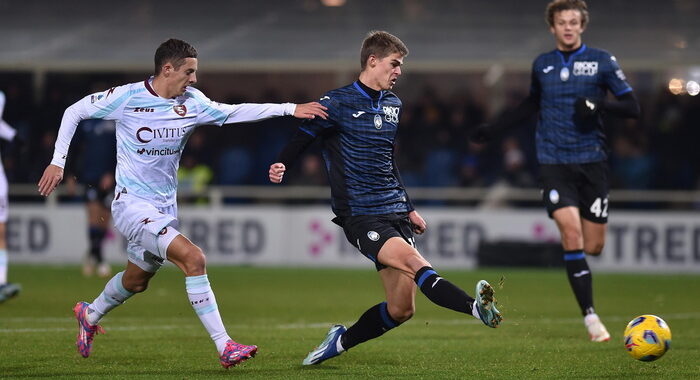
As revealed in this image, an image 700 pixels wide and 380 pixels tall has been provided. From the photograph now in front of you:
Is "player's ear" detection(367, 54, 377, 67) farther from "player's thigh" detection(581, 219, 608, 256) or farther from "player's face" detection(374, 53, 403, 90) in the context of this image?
"player's thigh" detection(581, 219, 608, 256)

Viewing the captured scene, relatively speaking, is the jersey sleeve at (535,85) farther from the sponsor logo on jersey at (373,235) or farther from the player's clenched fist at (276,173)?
the player's clenched fist at (276,173)

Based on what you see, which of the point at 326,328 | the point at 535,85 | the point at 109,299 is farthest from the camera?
the point at 326,328

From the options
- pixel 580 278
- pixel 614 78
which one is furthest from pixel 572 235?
pixel 614 78

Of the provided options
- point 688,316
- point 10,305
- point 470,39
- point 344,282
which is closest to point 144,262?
point 10,305

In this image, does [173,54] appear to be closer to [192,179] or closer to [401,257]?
[401,257]

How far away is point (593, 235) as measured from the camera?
9.77 meters

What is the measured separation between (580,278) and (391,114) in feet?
8.47

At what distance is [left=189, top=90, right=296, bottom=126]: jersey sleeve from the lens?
766cm

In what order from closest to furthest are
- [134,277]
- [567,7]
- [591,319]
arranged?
1. [134,277]
2. [591,319]
3. [567,7]

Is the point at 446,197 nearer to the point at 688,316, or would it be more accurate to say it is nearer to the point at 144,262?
the point at 688,316

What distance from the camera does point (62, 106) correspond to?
21.8 m

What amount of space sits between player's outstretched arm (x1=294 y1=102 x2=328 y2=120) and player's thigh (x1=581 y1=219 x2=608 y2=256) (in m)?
3.15

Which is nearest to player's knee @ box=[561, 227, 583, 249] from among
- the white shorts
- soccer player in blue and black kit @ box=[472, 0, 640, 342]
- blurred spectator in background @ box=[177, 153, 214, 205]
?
soccer player in blue and black kit @ box=[472, 0, 640, 342]

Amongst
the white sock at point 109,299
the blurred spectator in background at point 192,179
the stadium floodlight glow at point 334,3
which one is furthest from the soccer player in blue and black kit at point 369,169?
the stadium floodlight glow at point 334,3
